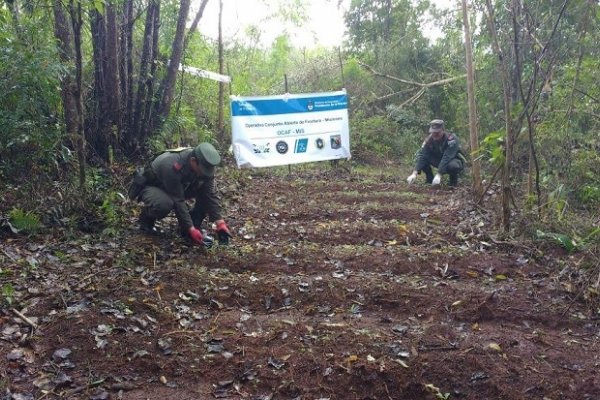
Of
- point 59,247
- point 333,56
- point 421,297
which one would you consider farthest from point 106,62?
point 333,56

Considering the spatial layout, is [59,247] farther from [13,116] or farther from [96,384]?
[96,384]

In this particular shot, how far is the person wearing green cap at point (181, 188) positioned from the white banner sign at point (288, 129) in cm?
353

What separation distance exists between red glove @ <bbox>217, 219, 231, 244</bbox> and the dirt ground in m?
0.20

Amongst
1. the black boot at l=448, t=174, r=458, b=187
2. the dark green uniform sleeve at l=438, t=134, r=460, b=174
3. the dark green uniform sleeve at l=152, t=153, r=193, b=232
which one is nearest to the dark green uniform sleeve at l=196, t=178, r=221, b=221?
the dark green uniform sleeve at l=152, t=153, r=193, b=232

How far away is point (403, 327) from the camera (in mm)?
4051

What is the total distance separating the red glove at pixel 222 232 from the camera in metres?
5.63

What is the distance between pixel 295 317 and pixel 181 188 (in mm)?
1973

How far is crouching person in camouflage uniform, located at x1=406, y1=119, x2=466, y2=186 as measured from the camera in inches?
353

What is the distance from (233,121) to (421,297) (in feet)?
18.1

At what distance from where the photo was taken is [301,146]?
9812mm

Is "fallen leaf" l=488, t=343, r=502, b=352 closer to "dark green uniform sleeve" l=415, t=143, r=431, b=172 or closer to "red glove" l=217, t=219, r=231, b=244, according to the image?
"red glove" l=217, t=219, r=231, b=244

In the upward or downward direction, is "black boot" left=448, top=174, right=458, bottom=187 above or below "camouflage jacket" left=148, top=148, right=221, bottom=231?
below

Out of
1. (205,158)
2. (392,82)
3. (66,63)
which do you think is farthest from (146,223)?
(392,82)

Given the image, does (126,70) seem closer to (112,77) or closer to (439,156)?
(112,77)
